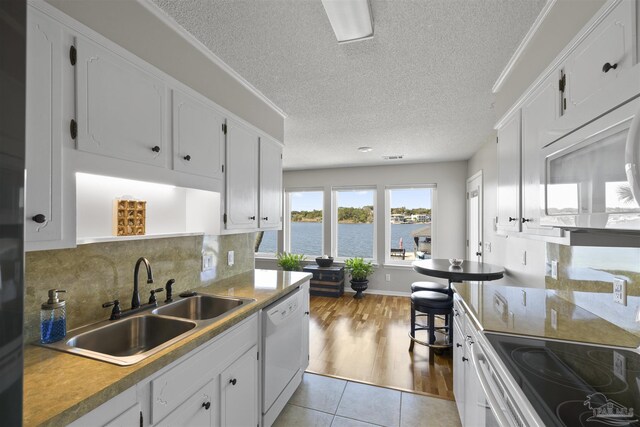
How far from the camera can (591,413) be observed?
30.5 inches

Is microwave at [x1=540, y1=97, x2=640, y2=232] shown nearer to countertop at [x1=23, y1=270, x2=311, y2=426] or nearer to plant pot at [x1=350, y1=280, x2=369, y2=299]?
countertop at [x1=23, y1=270, x2=311, y2=426]

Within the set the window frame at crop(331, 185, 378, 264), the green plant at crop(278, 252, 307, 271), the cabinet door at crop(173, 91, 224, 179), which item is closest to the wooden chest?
the green plant at crop(278, 252, 307, 271)

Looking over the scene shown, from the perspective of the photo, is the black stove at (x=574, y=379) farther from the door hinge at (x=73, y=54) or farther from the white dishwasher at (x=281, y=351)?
the door hinge at (x=73, y=54)

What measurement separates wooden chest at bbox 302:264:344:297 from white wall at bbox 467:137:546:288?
7.99 feet

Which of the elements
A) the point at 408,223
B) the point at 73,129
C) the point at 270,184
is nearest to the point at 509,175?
the point at 270,184

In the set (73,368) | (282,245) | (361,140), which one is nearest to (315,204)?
(282,245)

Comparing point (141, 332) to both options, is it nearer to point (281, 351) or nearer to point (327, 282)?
point (281, 351)

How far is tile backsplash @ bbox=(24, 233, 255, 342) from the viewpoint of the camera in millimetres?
1137

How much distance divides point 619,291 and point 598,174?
0.96 meters

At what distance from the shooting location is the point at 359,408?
215cm

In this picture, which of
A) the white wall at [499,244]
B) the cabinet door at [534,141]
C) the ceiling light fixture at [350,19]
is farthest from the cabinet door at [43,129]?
the white wall at [499,244]

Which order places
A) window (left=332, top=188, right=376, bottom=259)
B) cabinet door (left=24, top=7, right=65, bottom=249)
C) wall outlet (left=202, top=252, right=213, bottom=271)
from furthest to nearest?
window (left=332, top=188, right=376, bottom=259), wall outlet (left=202, top=252, right=213, bottom=271), cabinet door (left=24, top=7, right=65, bottom=249)

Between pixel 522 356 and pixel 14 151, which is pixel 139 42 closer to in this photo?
pixel 14 151

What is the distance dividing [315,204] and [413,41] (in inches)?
170
